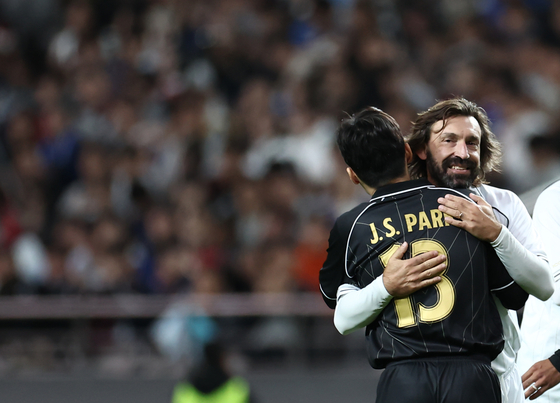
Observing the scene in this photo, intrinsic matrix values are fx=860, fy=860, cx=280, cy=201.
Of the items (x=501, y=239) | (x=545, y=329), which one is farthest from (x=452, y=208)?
(x=545, y=329)

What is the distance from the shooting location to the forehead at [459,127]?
291 centimetres

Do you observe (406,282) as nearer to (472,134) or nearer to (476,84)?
(472,134)

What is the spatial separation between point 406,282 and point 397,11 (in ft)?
24.2

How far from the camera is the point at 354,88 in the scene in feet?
27.1

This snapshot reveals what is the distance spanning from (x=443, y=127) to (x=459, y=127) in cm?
5

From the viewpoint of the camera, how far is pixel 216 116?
8.56m

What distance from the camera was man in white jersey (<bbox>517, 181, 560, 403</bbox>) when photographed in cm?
307

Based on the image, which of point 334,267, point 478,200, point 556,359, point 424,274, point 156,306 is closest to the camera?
point 424,274

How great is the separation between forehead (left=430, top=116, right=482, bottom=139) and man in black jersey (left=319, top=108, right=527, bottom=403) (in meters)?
0.19

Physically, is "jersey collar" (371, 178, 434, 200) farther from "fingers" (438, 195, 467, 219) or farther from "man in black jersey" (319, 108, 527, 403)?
"fingers" (438, 195, 467, 219)

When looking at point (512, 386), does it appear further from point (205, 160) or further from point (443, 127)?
point (205, 160)

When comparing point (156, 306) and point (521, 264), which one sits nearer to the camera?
point (521, 264)

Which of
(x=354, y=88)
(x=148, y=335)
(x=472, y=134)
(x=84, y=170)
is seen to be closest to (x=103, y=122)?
(x=84, y=170)

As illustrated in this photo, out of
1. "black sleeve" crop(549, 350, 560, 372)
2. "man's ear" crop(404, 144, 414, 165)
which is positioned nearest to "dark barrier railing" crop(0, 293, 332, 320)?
"black sleeve" crop(549, 350, 560, 372)
